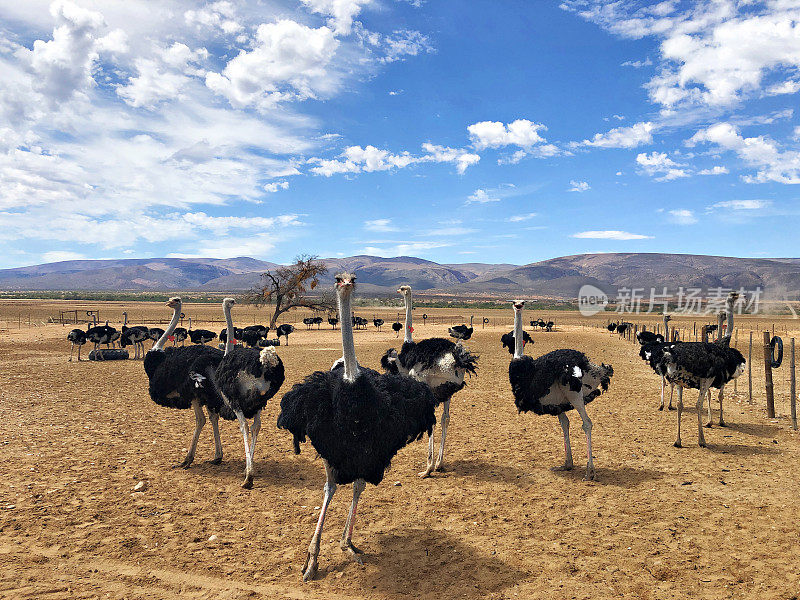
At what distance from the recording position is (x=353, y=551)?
16.8ft

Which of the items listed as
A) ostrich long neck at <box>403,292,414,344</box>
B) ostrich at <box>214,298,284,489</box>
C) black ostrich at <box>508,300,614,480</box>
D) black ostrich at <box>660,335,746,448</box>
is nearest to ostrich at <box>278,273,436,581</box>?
ostrich at <box>214,298,284,489</box>

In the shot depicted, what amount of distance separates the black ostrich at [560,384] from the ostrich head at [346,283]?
11.8 feet

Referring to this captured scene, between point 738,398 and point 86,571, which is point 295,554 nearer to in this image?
point 86,571

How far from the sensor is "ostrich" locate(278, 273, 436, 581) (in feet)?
15.7

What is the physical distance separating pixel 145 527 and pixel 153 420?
5359mm

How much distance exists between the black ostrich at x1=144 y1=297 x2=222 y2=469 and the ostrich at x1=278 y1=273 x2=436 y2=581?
296cm

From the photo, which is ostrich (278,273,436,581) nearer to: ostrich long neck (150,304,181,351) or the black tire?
ostrich long neck (150,304,181,351)

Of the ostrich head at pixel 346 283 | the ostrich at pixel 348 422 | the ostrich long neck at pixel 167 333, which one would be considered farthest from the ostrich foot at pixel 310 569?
the ostrich long neck at pixel 167 333

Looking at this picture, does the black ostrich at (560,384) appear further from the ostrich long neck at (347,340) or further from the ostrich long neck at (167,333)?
the ostrich long neck at (167,333)

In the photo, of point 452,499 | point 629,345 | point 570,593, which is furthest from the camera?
point 629,345

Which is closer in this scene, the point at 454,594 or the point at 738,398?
the point at 454,594

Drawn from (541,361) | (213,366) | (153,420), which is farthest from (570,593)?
(153,420)

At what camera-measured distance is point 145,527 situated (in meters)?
5.80

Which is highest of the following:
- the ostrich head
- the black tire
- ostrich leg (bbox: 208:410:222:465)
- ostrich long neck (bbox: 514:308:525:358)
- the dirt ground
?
the ostrich head
